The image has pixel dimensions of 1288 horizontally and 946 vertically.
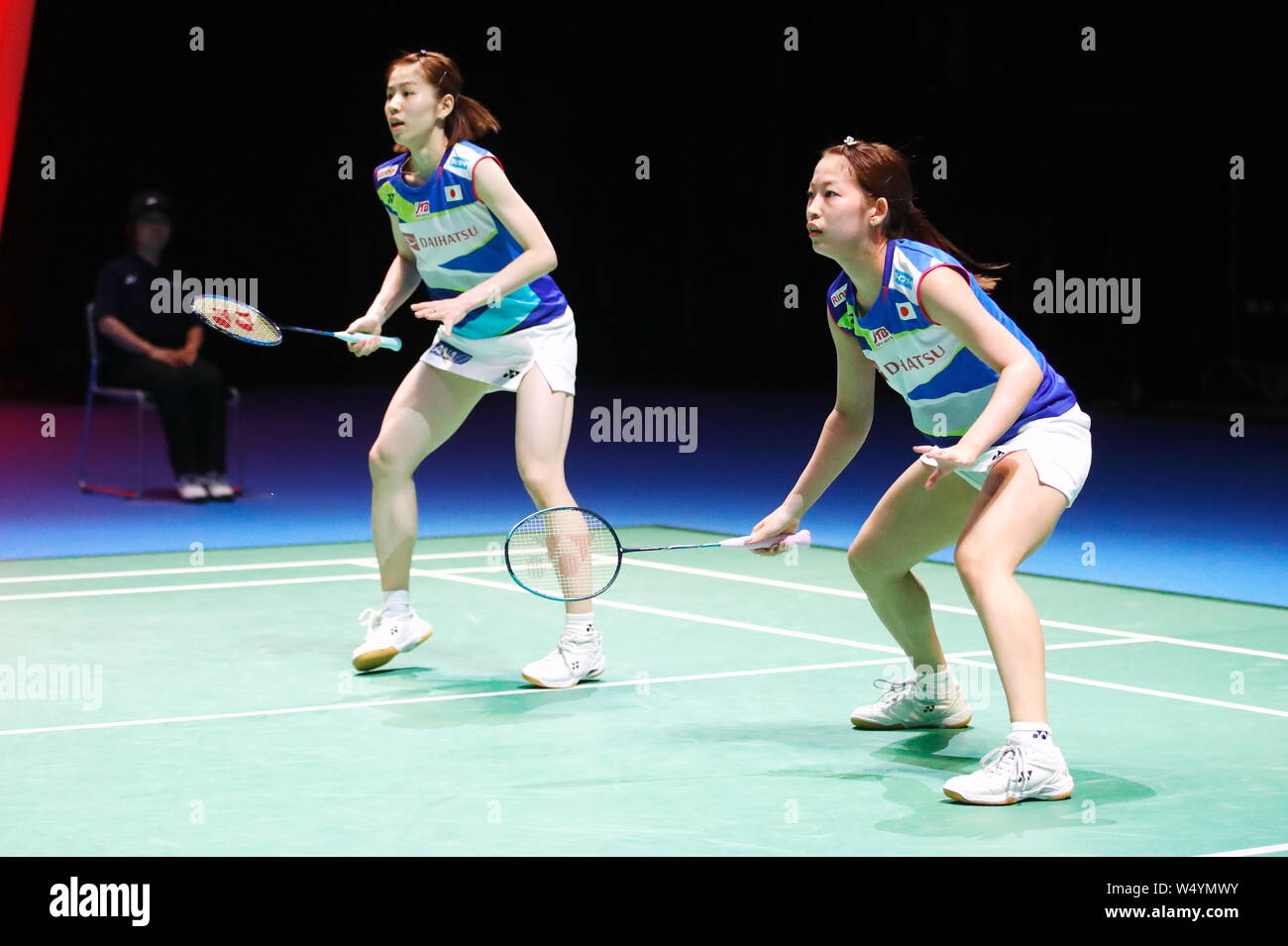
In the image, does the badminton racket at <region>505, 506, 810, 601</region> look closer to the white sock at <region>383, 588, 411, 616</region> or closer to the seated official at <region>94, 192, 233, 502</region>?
the white sock at <region>383, 588, 411, 616</region>

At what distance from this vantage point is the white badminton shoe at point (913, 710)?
4957mm

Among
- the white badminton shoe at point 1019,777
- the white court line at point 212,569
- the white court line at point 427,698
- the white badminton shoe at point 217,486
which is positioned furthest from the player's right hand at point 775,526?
the white badminton shoe at point 217,486

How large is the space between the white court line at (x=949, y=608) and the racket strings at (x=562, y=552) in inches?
60.6

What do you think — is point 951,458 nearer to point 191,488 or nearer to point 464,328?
point 464,328

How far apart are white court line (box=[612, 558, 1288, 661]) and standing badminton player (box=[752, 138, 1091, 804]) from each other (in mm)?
1441

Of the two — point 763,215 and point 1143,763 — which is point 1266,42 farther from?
point 1143,763

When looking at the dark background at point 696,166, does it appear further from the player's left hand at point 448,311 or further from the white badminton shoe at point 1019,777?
the white badminton shoe at point 1019,777

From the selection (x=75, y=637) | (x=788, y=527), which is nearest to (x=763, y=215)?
(x=75, y=637)

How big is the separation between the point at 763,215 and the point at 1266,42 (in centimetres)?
451

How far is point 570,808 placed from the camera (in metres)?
4.14

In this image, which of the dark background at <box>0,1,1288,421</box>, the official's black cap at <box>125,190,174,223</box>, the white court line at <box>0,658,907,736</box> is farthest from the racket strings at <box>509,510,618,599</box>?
the dark background at <box>0,1,1288,421</box>

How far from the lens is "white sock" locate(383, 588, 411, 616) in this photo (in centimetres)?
581

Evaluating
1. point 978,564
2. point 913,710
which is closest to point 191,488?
point 913,710

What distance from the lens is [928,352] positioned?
14.6 ft
